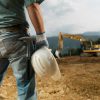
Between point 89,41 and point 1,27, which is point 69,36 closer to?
point 89,41

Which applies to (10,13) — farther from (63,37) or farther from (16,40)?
(63,37)

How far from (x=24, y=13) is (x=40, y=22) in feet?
0.90

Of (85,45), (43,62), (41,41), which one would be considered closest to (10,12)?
(41,41)

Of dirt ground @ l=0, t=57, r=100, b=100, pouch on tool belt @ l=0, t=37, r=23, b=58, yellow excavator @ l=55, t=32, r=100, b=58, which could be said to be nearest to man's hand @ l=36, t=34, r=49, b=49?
pouch on tool belt @ l=0, t=37, r=23, b=58

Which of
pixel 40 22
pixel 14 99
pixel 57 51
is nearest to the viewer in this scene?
pixel 40 22

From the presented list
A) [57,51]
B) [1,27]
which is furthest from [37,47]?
[57,51]

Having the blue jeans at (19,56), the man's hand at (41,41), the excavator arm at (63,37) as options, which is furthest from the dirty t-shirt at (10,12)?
the excavator arm at (63,37)

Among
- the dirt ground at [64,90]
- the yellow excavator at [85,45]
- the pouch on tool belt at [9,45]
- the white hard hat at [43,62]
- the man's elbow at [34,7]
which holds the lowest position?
the yellow excavator at [85,45]

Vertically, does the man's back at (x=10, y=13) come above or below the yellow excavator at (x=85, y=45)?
above

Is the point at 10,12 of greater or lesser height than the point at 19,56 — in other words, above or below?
above

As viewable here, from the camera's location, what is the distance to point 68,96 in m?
7.16

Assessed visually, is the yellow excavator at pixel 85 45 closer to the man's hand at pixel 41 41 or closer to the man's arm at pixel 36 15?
the man's hand at pixel 41 41

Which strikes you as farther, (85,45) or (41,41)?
(85,45)

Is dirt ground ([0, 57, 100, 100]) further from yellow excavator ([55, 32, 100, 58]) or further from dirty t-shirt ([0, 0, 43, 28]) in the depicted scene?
yellow excavator ([55, 32, 100, 58])
